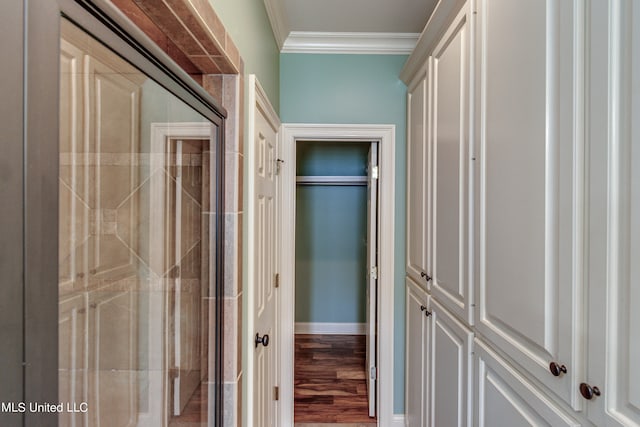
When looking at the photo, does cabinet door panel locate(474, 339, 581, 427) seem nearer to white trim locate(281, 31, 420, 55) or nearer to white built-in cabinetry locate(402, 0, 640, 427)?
white built-in cabinetry locate(402, 0, 640, 427)

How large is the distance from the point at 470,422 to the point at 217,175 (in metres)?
1.28

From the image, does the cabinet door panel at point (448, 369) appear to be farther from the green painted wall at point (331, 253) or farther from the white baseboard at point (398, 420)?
the green painted wall at point (331, 253)

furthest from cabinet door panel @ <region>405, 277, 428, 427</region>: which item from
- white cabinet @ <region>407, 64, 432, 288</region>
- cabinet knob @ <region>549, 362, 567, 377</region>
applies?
cabinet knob @ <region>549, 362, 567, 377</region>

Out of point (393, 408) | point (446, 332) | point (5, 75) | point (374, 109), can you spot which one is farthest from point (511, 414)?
point (374, 109)

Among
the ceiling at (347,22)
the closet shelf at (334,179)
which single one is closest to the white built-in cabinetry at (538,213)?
the ceiling at (347,22)

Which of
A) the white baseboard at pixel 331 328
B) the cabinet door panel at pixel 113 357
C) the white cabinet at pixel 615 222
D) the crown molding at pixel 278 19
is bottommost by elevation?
the white baseboard at pixel 331 328

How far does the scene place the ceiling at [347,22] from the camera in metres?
1.82

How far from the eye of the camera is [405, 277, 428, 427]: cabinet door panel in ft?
5.82

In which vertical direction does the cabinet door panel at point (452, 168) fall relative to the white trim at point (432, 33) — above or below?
below

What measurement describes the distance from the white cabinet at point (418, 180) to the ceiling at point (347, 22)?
355 mm

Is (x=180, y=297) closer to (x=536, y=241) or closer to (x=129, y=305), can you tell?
(x=129, y=305)

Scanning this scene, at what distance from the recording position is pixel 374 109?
220 cm

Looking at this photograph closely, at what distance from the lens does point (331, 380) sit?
9.64 feet

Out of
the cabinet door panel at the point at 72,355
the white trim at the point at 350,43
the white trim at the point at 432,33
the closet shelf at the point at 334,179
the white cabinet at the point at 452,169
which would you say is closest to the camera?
the cabinet door panel at the point at 72,355
